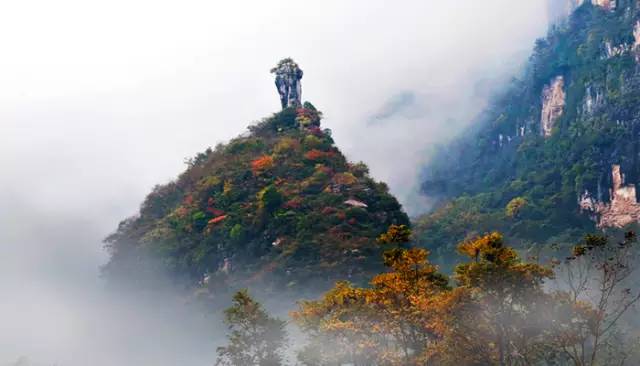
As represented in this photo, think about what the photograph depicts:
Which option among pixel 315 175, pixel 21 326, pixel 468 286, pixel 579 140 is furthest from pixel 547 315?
pixel 579 140

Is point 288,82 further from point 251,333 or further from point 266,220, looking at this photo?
point 251,333

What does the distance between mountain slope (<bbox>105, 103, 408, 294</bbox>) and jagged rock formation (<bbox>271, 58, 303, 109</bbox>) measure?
532 inches

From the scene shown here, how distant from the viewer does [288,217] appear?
3403 inches

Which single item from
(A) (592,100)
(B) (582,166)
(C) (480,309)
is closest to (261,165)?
(C) (480,309)

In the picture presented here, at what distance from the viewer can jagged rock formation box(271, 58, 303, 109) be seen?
125500 millimetres

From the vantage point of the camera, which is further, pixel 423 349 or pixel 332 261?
pixel 332 261

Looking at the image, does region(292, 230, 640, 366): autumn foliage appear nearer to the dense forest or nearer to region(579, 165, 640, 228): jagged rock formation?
the dense forest

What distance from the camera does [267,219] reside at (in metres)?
88.2

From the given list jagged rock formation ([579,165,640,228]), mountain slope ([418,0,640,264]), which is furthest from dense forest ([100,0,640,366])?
mountain slope ([418,0,640,264])

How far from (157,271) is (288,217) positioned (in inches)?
→ 874

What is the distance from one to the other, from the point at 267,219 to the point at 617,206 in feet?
281

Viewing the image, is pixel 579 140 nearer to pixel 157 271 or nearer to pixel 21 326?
pixel 157 271

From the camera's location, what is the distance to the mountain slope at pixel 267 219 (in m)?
81.7

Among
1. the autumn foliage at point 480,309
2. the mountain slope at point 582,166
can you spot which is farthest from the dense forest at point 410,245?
the mountain slope at point 582,166
